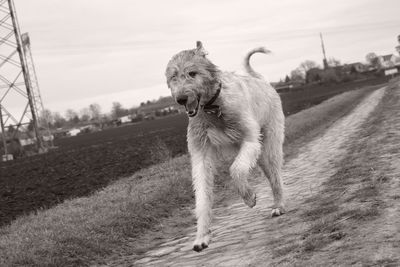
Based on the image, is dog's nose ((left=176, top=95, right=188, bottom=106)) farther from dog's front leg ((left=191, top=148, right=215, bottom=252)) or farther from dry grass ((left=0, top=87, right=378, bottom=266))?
dry grass ((left=0, top=87, right=378, bottom=266))

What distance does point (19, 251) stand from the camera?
6844mm

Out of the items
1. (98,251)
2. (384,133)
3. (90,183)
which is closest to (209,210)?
(98,251)

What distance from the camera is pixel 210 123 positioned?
633 centimetres

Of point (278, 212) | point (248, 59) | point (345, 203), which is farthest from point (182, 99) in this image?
point (248, 59)

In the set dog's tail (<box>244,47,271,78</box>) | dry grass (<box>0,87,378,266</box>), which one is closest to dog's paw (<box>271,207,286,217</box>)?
dry grass (<box>0,87,378,266</box>)

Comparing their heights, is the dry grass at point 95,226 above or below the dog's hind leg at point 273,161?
below

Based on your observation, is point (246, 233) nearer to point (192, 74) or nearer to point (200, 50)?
point (192, 74)

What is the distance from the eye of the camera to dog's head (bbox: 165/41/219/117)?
5941 mm

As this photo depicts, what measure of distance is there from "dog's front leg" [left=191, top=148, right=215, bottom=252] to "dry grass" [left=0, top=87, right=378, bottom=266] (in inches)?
58.8

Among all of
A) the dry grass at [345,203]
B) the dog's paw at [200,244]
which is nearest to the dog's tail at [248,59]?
the dry grass at [345,203]

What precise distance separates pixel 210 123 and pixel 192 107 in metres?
0.36

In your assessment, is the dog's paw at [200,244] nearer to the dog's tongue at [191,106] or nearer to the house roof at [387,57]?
the dog's tongue at [191,106]

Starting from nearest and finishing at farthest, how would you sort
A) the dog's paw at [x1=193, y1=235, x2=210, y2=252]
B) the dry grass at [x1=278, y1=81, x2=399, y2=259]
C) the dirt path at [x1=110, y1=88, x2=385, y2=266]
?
the dry grass at [x1=278, y1=81, x2=399, y2=259]
the dirt path at [x1=110, y1=88, x2=385, y2=266]
the dog's paw at [x1=193, y1=235, x2=210, y2=252]

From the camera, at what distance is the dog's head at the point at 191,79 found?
5.94 m
